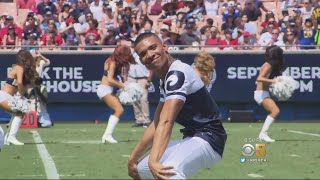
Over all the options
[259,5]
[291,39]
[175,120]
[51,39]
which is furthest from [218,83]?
[175,120]

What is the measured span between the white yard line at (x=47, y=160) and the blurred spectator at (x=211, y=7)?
1058 cm

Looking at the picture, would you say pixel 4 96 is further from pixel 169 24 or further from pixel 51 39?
pixel 169 24

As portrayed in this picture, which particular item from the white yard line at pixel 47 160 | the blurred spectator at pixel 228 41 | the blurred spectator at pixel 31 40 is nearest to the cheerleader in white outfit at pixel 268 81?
the white yard line at pixel 47 160

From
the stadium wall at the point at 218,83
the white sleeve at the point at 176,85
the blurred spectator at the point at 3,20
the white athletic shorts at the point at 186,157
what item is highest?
the white sleeve at the point at 176,85

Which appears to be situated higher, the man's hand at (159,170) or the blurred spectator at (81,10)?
the man's hand at (159,170)

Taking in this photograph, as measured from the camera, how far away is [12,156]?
500 inches

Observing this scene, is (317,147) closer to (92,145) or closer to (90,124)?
(92,145)

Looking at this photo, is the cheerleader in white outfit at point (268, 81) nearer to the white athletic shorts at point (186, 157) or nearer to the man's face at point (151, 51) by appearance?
A: the white athletic shorts at point (186, 157)

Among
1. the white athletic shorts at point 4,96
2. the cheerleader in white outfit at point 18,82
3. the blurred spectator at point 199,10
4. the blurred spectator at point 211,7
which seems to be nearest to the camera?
the cheerleader in white outfit at point 18,82

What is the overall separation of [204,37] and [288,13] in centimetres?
312

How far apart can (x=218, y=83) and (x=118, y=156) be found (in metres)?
9.50

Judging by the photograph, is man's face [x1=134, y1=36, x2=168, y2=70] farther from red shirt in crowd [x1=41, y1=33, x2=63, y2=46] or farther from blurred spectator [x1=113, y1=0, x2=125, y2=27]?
blurred spectator [x1=113, y1=0, x2=125, y2=27]

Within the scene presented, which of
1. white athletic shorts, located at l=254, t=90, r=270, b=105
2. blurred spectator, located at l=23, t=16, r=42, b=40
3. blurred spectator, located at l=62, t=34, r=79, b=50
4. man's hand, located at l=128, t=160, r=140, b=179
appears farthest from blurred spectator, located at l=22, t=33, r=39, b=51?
man's hand, located at l=128, t=160, r=140, b=179

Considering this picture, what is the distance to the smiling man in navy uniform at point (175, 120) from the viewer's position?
6.04 meters
